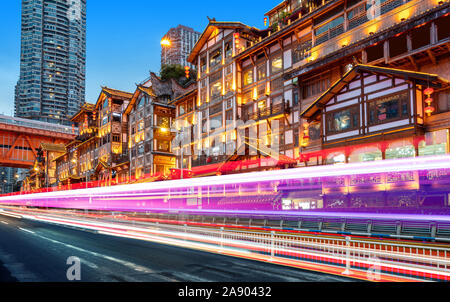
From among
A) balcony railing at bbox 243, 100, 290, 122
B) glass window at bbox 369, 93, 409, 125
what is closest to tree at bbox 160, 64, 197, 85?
balcony railing at bbox 243, 100, 290, 122

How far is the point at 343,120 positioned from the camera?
84.6 feet

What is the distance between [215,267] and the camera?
1133cm

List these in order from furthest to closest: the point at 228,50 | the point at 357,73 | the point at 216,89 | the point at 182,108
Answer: the point at 182,108 < the point at 216,89 < the point at 228,50 < the point at 357,73

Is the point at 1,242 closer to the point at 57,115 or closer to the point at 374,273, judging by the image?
the point at 374,273

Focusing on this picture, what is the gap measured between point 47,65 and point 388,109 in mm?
178672

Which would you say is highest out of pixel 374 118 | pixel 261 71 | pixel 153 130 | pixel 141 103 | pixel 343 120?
pixel 141 103

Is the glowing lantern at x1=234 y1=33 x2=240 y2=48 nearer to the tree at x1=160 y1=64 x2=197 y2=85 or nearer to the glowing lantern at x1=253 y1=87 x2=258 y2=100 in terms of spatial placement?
the glowing lantern at x1=253 y1=87 x2=258 y2=100

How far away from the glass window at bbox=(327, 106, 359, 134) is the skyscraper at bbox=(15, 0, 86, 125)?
160 meters

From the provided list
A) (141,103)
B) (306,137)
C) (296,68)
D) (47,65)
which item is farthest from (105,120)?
(47,65)

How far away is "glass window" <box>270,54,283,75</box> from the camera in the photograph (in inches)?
1293

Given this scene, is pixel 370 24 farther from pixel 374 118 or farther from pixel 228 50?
pixel 228 50

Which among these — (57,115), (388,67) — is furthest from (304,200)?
(57,115)

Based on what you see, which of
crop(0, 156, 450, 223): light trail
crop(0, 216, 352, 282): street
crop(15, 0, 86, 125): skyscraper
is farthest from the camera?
crop(15, 0, 86, 125): skyscraper
